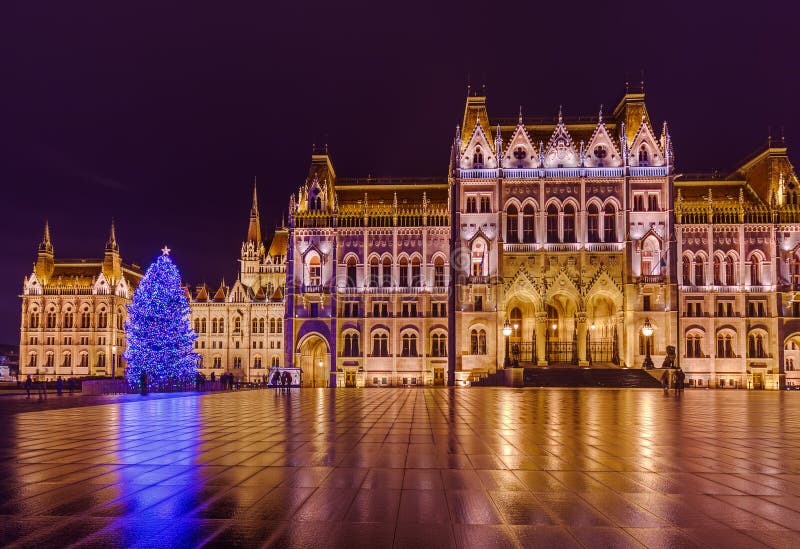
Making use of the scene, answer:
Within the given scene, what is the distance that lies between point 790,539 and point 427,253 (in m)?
68.2

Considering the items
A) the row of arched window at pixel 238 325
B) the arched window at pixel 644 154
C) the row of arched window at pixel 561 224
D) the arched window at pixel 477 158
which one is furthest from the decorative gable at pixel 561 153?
the row of arched window at pixel 238 325

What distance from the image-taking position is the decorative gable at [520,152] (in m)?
71.6

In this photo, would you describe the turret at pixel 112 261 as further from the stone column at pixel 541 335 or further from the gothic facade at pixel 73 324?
the stone column at pixel 541 335

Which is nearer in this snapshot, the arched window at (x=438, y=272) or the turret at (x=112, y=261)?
the arched window at (x=438, y=272)

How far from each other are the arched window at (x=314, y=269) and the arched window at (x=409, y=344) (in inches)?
460

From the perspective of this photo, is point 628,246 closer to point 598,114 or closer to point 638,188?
point 638,188

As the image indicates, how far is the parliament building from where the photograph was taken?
68438 mm

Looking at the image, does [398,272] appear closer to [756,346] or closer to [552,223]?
[552,223]

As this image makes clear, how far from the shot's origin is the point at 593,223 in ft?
231

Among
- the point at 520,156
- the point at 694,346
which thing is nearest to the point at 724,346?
the point at 694,346

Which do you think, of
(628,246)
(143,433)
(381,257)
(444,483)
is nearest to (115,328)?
(381,257)

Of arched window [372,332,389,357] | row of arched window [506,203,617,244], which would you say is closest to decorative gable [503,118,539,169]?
row of arched window [506,203,617,244]

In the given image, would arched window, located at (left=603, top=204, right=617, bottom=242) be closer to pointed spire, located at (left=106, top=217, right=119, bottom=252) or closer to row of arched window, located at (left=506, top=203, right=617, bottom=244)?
row of arched window, located at (left=506, top=203, right=617, bottom=244)

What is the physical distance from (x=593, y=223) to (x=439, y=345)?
20.9 m
